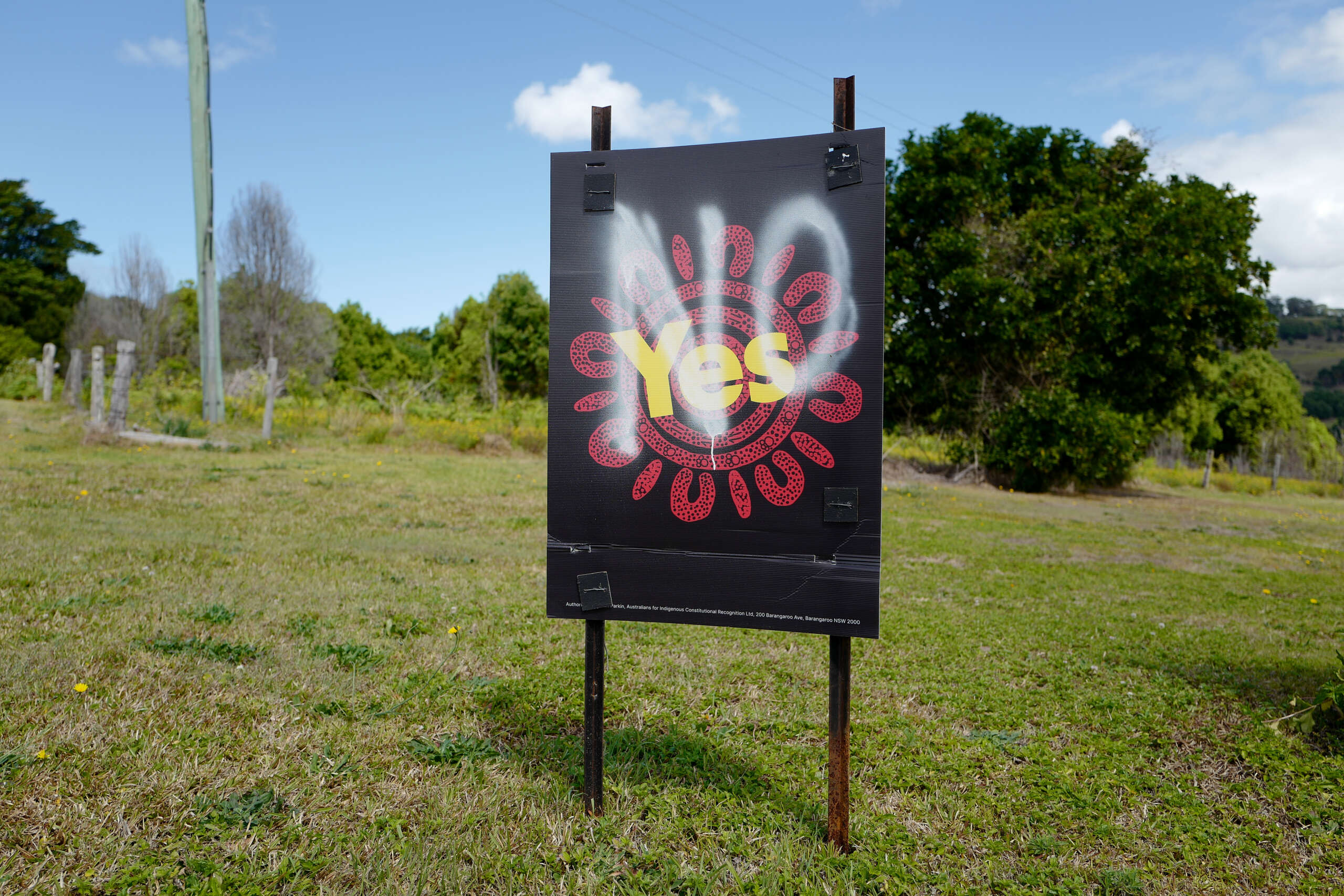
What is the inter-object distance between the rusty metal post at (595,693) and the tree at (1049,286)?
15062 mm

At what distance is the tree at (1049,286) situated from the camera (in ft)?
53.4

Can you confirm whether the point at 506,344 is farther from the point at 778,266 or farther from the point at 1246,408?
the point at 778,266

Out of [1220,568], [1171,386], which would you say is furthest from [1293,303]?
[1220,568]

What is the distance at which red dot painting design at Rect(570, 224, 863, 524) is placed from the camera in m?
2.40

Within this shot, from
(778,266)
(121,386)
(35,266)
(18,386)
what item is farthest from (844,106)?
(35,266)

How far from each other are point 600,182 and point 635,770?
2.21 meters

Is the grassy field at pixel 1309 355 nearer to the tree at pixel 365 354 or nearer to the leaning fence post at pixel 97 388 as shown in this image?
the tree at pixel 365 354

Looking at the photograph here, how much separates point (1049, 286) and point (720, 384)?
16625mm

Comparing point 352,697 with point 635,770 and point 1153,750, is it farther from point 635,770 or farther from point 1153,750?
point 1153,750

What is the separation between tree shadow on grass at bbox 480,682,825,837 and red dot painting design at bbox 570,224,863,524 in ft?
3.81

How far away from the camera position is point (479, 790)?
280 cm

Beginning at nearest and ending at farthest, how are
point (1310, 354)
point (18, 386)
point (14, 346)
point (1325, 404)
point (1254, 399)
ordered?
1. point (18, 386)
2. point (1254, 399)
3. point (14, 346)
4. point (1325, 404)
5. point (1310, 354)

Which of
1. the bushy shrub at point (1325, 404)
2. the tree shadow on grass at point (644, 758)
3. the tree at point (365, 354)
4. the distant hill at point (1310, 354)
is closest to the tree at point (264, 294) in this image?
the tree at point (365, 354)

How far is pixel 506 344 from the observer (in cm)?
3888
